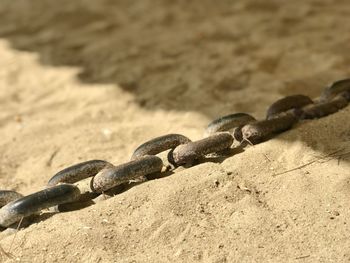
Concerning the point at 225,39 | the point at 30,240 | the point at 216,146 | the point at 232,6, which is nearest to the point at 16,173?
the point at 30,240

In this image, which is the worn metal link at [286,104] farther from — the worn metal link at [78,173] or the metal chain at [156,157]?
the worn metal link at [78,173]

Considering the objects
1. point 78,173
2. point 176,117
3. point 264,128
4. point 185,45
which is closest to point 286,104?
point 264,128

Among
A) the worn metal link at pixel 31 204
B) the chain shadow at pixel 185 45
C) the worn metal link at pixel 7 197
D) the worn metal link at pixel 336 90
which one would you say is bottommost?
the chain shadow at pixel 185 45

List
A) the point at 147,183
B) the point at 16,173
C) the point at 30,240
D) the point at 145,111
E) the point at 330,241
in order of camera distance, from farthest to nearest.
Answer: the point at 145,111
the point at 16,173
the point at 147,183
the point at 30,240
the point at 330,241

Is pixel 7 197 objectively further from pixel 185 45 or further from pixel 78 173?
pixel 185 45

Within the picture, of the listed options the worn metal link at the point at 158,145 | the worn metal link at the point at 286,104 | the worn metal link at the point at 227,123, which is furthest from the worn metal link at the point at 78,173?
the worn metal link at the point at 286,104

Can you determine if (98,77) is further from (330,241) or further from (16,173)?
(330,241)
